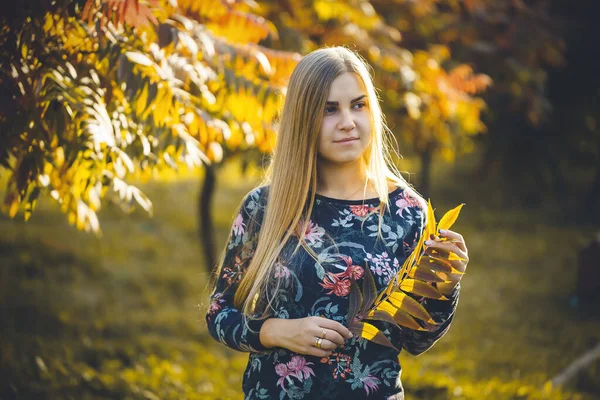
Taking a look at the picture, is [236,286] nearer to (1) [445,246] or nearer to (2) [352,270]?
(2) [352,270]

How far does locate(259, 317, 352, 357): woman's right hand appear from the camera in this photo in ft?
6.66

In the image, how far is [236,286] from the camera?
2334 millimetres

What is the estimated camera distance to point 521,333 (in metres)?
7.36

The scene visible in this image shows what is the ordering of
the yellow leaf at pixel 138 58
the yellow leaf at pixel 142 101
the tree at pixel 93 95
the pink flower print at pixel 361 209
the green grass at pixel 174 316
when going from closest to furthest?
1. the pink flower print at pixel 361 209
2. the tree at pixel 93 95
3. the yellow leaf at pixel 138 58
4. the yellow leaf at pixel 142 101
5. the green grass at pixel 174 316

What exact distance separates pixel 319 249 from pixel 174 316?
6.44 metres

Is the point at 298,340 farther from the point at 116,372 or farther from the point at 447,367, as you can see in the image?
the point at 447,367

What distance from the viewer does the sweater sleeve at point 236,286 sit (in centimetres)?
222

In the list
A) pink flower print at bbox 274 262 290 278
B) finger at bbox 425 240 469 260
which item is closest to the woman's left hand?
finger at bbox 425 240 469 260

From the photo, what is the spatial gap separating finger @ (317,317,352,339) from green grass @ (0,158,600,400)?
0.73 metres

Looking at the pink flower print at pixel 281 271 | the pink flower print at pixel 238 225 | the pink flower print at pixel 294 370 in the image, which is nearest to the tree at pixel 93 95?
the pink flower print at pixel 238 225

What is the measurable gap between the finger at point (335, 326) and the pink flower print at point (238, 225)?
51cm

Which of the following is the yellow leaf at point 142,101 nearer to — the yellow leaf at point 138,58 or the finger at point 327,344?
the yellow leaf at point 138,58

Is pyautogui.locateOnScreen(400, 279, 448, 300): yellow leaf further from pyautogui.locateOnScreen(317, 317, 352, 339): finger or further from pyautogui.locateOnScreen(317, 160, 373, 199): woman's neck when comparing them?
pyautogui.locateOnScreen(317, 160, 373, 199): woman's neck

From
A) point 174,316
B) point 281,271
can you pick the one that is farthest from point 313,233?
point 174,316
